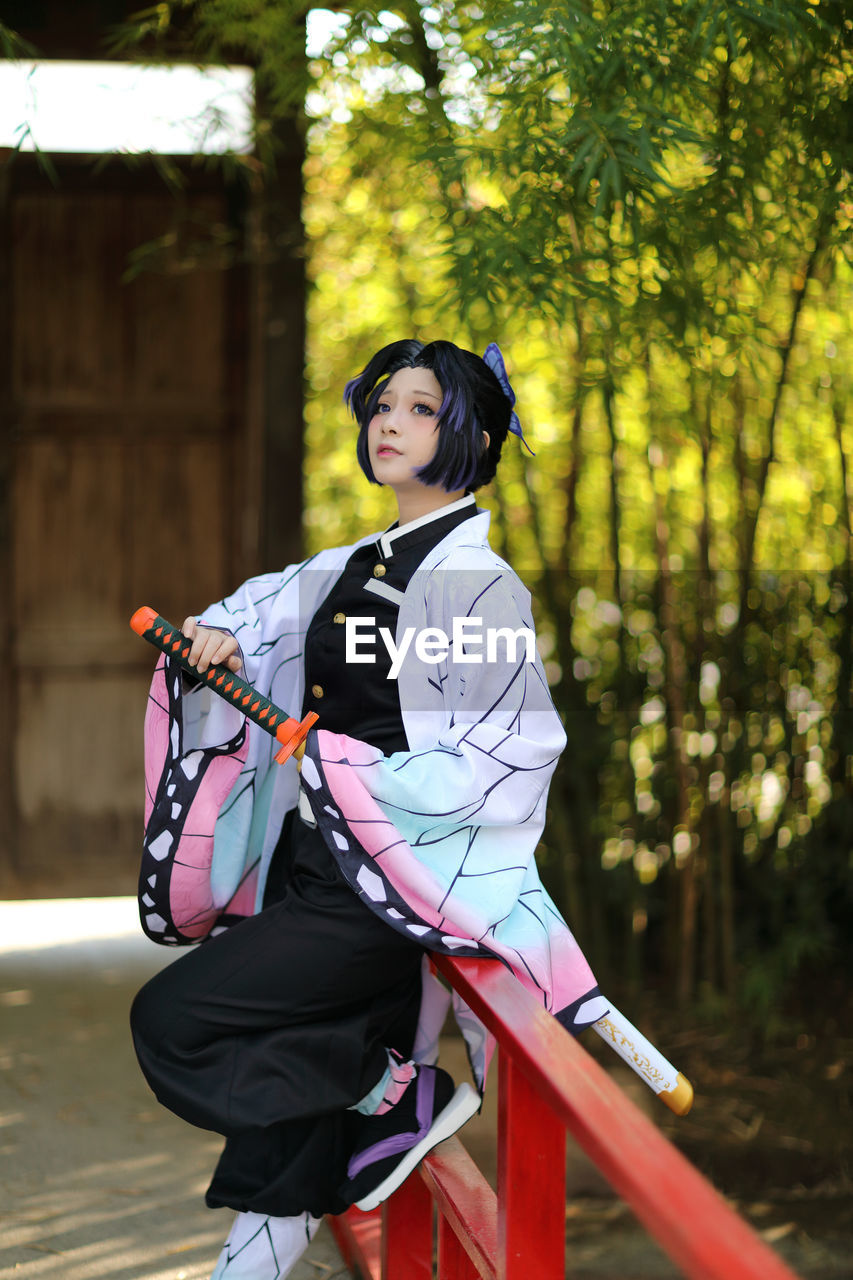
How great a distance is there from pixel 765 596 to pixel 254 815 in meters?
2.08

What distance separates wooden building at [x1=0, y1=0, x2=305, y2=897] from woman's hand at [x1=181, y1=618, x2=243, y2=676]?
1994 mm

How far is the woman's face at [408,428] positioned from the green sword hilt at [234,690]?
346mm

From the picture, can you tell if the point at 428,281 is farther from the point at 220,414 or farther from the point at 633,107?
the point at 633,107

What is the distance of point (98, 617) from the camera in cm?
386

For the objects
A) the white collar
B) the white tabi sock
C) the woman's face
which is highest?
the woman's face

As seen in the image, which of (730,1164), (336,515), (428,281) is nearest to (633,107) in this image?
(428,281)

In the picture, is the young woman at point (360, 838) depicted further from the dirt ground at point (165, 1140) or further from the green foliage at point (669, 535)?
the green foliage at point (669, 535)

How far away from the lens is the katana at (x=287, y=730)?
144 centimetres

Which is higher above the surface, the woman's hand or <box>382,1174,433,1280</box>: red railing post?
the woman's hand

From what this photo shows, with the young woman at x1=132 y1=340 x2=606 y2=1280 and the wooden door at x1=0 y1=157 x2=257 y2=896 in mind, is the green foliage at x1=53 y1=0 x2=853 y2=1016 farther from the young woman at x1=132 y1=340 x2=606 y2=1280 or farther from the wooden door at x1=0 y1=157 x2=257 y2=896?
the young woman at x1=132 y1=340 x2=606 y2=1280

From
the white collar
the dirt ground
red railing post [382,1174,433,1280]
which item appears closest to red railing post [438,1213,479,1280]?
red railing post [382,1174,433,1280]

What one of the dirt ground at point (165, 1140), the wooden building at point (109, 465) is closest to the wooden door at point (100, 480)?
the wooden building at point (109, 465)

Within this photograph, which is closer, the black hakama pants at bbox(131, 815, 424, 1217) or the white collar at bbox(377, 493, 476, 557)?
the black hakama pants at bbox(131, 815, 424, 1217)

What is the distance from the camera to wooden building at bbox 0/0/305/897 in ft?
12.1
